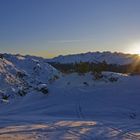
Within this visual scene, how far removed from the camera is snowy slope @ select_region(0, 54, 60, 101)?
25.0 m

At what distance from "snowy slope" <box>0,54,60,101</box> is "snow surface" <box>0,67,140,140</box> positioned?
2735 millimetres

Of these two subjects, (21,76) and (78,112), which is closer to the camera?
(78,112)

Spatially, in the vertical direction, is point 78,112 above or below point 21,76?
below

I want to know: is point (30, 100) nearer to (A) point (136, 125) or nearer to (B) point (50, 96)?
(B) point (50, 96)

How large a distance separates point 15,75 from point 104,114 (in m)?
14.4

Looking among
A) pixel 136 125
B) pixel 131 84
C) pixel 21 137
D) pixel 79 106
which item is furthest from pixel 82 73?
pixel 21 137

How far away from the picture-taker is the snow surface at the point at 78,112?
1245cm

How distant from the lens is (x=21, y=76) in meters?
30.6

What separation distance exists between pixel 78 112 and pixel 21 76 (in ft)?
45.3

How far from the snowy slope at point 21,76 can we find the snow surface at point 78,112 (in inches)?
108

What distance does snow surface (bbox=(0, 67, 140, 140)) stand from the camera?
490 inches

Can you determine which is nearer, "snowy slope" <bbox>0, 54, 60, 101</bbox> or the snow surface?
the snow surface

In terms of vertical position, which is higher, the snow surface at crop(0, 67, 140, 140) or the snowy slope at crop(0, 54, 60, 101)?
the snowy slope at crop(0, 54, 60, 101)

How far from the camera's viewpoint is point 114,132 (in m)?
12.9
